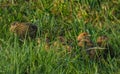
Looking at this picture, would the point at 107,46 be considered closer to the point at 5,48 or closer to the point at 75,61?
the point at 75,61

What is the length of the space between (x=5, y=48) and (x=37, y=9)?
1.03 meters

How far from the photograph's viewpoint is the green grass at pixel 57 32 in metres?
3.37

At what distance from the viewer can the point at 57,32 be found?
419 centimetres

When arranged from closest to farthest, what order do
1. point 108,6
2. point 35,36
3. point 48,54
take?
point 48,54
point 35,36
point 108,6

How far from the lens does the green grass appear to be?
337cm

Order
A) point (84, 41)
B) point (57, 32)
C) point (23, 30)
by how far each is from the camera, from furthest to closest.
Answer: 1. point (57, 32)
2. point (23, 30)
3. point (84, 41)

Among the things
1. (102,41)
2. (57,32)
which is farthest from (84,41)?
(57,32)

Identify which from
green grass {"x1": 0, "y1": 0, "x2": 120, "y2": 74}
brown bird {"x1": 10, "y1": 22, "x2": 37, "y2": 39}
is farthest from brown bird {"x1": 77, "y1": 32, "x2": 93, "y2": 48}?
brown bird {"x1": 10, "y1": 22, "x2": 37, "y2": 39}

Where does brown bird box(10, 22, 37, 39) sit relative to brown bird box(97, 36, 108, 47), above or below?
above

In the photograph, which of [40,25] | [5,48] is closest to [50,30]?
[40,25]

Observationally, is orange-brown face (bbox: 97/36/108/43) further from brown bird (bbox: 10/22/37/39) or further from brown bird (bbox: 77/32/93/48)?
brown bird (bbox: 10/22/37/39)

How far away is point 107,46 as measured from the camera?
367cm

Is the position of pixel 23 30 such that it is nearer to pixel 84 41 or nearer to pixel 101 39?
pixel 84 41

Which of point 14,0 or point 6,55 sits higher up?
point 14,0
